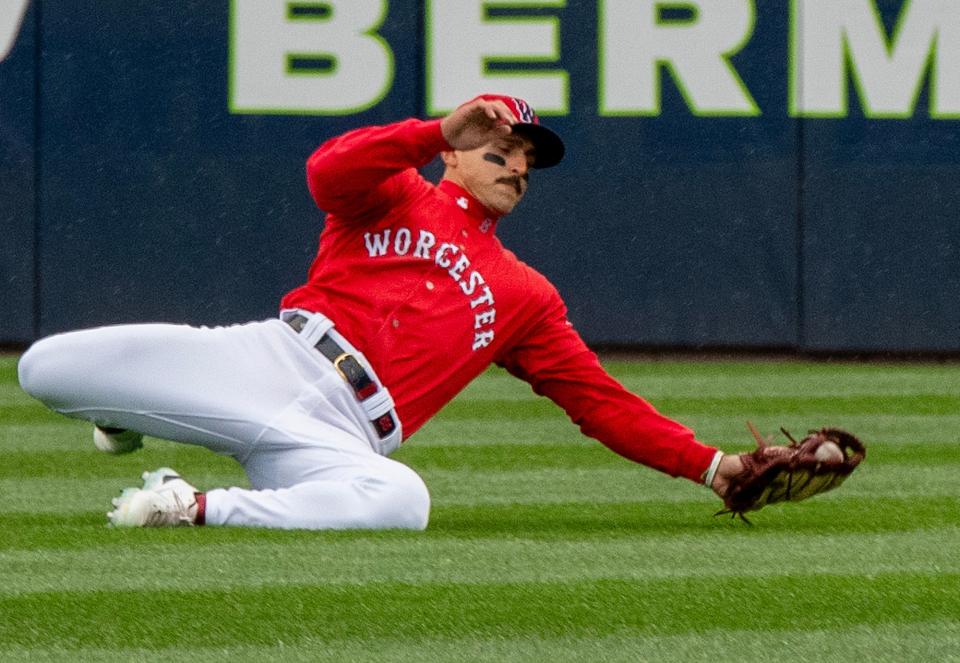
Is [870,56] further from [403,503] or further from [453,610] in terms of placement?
[453,610]

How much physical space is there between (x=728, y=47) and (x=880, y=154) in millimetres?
1071

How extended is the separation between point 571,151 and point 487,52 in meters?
0.74

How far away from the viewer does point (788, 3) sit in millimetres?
11438

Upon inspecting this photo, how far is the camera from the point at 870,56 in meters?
11.5

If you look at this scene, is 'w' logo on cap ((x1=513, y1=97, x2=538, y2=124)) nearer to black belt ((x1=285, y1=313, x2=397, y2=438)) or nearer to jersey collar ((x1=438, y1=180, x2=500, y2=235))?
jersey collar ((x1=438, y1=180, x2=500, y2=235))

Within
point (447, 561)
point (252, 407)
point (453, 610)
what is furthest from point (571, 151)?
point (453, 610)

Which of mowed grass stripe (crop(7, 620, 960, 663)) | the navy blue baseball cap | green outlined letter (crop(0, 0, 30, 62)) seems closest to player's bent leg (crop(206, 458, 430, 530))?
the navy blue baseball cap

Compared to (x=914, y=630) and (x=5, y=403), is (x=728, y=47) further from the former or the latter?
(x=914, y=630)

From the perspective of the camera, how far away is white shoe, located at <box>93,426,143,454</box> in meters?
5.31

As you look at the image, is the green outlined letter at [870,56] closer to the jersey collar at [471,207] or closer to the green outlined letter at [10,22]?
the green outlined letter at [10,22]

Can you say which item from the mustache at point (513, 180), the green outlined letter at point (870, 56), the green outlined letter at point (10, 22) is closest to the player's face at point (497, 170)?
the mustache at point (513, 180)

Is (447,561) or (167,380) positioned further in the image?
(167,380)

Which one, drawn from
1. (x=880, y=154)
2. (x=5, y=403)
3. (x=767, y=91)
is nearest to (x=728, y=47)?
(x=767, y=91)

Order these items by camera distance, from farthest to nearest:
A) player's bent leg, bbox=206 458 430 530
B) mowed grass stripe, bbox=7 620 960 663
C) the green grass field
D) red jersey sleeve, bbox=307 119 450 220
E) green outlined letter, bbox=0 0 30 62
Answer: green outlined letter, bbox=0 0 30 62, player's bent leg, bbox=206 458 430 530, red jersey sleeve, bbox=307 119 450 220, the green grass field, mowed grass stripe, bbox=7 620 960 663
